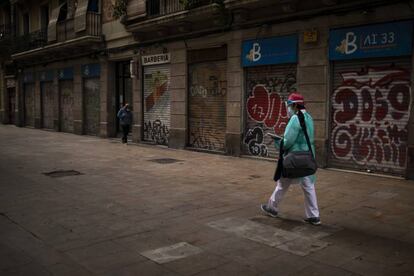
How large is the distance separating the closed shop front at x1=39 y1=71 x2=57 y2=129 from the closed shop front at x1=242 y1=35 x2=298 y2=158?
14.9m

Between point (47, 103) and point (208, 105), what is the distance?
1432 cm

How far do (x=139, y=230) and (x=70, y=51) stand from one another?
18.1m

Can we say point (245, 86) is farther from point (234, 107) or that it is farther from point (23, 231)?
point (23, 231)

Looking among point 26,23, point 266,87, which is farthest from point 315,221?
point 26,23

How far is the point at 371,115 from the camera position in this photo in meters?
10.1

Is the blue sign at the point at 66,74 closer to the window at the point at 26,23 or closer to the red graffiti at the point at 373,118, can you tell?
the window at the point at 26,23

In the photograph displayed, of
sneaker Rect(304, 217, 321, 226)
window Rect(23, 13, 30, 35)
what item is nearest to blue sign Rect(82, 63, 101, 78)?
window Rect(23, 13, 30, 35)

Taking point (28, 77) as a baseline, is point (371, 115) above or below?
below

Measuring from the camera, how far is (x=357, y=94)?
10.4 metres

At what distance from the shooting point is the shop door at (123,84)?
1934cm

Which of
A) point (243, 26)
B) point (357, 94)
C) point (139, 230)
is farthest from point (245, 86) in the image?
point (139, 230)

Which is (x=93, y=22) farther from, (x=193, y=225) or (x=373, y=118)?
(x=193, y=225)

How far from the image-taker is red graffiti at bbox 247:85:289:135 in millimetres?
12179

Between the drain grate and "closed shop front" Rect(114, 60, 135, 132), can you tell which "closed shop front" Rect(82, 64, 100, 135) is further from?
the drain grate
